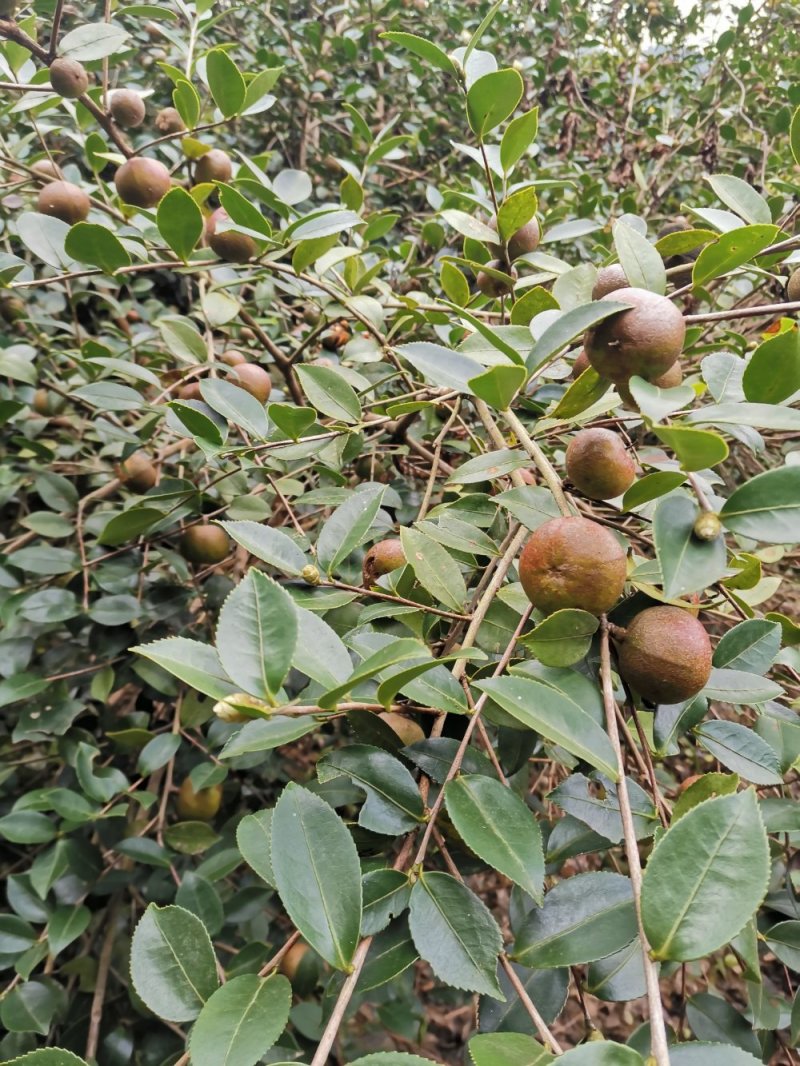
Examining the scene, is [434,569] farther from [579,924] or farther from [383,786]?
[579,924]

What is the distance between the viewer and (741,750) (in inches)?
25.9

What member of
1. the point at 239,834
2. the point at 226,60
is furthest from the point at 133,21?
the point at 239,834

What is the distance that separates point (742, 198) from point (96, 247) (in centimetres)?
86

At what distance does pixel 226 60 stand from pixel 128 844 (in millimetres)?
1292

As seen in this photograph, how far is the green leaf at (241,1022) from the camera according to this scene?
45cm

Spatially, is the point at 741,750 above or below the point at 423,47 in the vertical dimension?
below

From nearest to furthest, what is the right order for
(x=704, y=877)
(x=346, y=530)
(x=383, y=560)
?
(x=704, y=877) < (x=346, y=530) < (x=383, y=560)

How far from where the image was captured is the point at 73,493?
151cm

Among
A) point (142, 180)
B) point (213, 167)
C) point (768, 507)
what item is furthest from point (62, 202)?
point (768, 507)

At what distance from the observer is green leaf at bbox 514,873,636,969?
1.63 ft

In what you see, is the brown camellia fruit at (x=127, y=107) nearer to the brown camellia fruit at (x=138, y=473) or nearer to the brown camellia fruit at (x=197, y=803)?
the brown camellia fruit at (x=138, y=473)

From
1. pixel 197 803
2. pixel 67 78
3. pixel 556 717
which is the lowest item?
pixel 197 803

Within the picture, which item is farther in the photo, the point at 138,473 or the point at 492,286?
the point at 138,473

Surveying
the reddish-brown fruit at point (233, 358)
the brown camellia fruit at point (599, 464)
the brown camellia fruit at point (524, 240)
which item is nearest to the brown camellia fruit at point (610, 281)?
the brown camellia fruit at point (599, 464)
